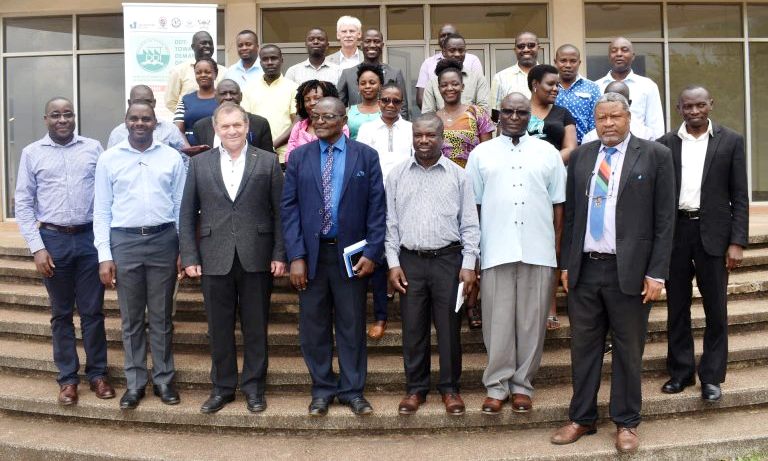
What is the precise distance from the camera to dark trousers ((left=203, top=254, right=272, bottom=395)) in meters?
4.60

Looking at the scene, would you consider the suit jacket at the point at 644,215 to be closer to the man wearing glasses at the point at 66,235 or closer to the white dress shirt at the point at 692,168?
the white dress shirt at the point at 692,168

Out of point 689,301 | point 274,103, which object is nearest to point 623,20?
point 274,103

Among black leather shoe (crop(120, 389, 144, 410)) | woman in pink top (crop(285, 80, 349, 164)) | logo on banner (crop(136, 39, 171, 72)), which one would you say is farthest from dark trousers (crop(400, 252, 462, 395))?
logo on banner (crop(136, 39, 171, 72))

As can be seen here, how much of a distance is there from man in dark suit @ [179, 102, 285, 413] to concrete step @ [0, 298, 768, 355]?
2.67 feet

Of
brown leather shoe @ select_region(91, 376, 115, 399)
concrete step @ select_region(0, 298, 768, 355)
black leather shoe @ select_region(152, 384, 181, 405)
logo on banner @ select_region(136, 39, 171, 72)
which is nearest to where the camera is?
black leather shoe @ select_region(152, 384, 181, 405)

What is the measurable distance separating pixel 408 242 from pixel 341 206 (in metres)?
0.48

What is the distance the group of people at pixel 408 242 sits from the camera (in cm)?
420

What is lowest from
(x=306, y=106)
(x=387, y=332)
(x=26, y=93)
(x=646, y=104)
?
(x=387, y=332)

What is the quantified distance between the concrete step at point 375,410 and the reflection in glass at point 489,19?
7.15 m

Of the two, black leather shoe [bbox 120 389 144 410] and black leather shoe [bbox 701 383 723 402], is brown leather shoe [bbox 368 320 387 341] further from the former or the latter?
black leather shoe [bbox 701 383 723 402]

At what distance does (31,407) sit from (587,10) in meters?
9.47

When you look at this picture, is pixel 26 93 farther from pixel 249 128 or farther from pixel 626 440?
pixel 626 440

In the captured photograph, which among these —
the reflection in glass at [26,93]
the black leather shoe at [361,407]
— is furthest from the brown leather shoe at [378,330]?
the reflection in glass at [26,93]

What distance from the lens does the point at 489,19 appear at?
35.7 feet
